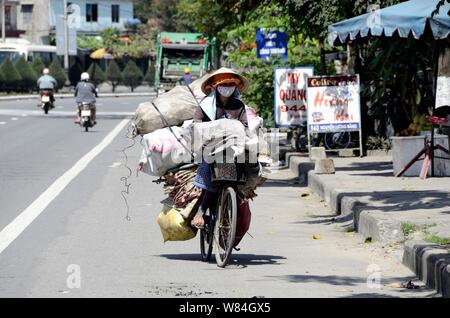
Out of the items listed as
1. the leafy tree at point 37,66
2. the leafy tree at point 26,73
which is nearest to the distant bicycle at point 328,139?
the leafy tree at point 26,73

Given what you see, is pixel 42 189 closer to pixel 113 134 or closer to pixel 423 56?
pixel 423 56

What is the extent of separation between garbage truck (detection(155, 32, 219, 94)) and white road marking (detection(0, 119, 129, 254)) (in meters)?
26.0

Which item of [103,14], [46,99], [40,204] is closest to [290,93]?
[40,204]

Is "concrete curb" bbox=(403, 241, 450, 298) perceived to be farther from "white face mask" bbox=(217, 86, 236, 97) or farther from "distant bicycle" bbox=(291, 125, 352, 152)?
"distant bicycle" bbox=(291, 125, 352, 152)

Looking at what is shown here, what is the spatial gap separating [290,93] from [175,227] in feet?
43.1

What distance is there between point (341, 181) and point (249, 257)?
659 centimetres

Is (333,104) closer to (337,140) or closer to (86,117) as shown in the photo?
(337,140)

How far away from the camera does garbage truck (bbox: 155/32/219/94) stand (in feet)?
179

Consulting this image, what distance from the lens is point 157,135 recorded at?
12.0m

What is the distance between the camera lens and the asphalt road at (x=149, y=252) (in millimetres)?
10211

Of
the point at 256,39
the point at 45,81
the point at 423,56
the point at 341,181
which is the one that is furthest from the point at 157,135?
the point at 45,81

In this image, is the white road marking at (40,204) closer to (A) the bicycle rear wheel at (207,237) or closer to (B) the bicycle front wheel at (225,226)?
(A) the bicycle rear wheel at (207,237)

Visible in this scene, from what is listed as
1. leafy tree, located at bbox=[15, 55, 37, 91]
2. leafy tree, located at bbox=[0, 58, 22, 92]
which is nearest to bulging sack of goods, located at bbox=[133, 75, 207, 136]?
leafy tree, located at bbox=[0, 58, 22, 92]

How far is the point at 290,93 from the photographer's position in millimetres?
24828
